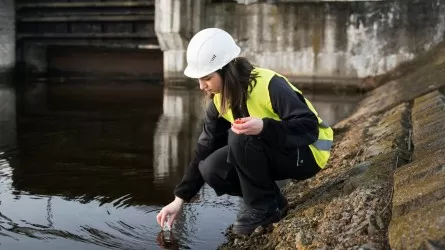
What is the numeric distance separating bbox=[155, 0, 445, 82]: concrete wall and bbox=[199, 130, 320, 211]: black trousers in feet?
30.8

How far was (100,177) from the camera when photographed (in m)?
4.27

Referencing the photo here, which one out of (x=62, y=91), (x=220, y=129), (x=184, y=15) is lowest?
(x=62, y=91)

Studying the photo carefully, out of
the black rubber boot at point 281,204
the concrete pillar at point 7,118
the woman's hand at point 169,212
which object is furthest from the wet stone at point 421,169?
the concrete pillar at point 7,118

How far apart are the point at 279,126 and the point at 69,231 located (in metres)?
1.34

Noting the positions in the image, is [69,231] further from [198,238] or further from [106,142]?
[106,142]

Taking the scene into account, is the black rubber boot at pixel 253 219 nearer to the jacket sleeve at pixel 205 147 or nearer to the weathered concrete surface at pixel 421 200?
the jacket sleeve at pixel 205 147

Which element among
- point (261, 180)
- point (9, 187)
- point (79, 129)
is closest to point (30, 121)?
point (79, 129)

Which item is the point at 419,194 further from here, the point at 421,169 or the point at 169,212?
the point at 169,212

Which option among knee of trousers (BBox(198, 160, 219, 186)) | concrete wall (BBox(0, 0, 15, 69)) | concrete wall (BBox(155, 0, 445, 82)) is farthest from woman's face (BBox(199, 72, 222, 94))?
concrete wall (BBox(0, 0, 15, 69))

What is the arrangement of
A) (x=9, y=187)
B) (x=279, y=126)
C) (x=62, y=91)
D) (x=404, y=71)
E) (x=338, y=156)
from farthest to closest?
(x=62, y=91) < (x=404, y=71) < (x=338, y=156) < (x=9, y=187) < (x=279, y=126)

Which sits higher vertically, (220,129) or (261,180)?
(220,129)

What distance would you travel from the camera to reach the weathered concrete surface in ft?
5.51

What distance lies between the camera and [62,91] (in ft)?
39.1

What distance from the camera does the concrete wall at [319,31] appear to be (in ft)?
36.6
